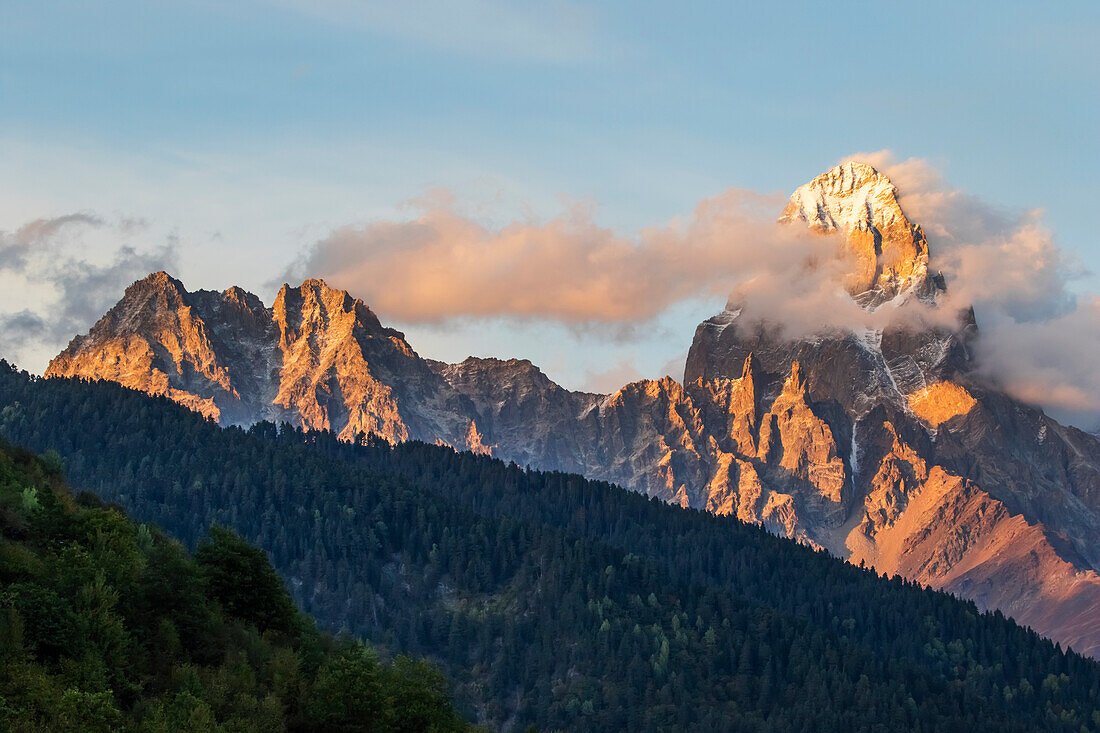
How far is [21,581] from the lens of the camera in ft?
462

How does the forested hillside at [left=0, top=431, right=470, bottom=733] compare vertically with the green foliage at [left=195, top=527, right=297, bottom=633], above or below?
below

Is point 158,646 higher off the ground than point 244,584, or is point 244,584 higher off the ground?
point 244,584

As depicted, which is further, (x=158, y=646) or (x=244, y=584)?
(x=244, y=584)

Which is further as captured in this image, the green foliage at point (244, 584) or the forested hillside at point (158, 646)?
the green foliage at point (244, 584)

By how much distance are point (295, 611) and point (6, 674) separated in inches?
2237

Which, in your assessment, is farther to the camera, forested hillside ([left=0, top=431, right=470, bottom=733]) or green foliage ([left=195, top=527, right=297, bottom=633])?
green foliage ([left=195, top=527, right=297, bottom=633])

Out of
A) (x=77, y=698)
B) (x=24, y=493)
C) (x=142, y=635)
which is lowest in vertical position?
(x=77, y=698)

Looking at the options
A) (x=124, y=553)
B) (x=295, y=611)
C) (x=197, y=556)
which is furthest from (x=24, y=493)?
(x=295, y=611)

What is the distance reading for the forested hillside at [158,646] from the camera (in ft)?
424

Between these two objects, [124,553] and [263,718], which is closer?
[263,718]

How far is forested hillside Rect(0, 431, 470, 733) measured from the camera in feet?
424

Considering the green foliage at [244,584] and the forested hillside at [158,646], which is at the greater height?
the green foliage at [244,584]

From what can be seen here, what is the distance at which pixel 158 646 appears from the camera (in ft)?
491

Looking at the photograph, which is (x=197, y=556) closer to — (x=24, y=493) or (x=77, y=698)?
(x=24, y=493)
